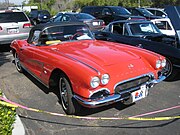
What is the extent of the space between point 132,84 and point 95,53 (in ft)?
2.94

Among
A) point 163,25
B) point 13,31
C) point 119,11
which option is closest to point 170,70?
point 163,25

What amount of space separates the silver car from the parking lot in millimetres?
3789

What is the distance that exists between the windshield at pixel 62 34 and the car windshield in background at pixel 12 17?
4746 mm

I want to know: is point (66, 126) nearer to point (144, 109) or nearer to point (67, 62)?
point (67, 62)

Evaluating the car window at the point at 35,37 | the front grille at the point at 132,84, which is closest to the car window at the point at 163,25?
the car window at the point at 35,37

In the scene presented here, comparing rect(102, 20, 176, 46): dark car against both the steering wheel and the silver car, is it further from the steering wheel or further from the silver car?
the silver car

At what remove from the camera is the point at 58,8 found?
5306cm

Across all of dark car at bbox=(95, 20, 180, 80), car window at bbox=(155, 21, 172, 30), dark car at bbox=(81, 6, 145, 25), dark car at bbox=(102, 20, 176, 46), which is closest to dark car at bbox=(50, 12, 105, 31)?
dark car at bbox=(81, 6, 145, 25)

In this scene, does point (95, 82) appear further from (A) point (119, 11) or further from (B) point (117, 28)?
(A) point (119, 11)

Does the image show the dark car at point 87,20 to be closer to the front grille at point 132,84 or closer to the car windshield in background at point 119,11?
the car windshield in background at point 119,11

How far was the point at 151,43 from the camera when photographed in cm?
590

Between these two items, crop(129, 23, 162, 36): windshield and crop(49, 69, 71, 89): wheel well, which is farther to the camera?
crop(129, 23, 162, 36): windshield

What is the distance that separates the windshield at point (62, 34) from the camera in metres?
4.97

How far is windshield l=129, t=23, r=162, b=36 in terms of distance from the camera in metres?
7.06
